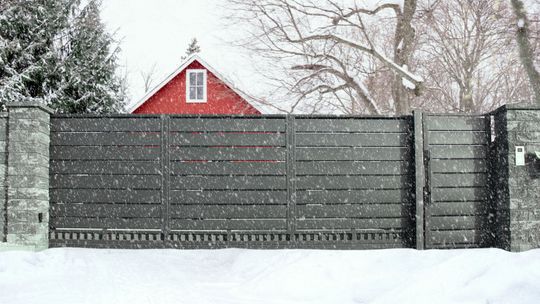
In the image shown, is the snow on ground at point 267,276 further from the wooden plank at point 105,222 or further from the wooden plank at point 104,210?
the wooden plank at point 104,210

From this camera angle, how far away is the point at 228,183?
7258 millimetres

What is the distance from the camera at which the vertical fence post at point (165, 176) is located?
7199 millimetres

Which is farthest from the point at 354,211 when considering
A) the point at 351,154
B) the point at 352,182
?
the point at 351,154

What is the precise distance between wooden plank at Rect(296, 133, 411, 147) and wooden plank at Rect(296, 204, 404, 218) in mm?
839

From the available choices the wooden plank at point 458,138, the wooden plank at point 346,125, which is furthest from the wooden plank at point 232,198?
the wooden plank at point 458,138

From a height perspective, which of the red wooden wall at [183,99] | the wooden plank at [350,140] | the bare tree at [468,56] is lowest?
the wooden plank at [350,140]

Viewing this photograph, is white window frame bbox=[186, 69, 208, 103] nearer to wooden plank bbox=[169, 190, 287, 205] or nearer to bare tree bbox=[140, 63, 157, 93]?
wooden plank bbox=[169, 190, 287, 205]

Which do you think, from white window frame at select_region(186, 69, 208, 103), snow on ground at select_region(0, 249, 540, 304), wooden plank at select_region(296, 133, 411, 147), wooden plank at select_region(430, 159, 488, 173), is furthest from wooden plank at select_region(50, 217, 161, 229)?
white window frame at select_region(186, 69, 208, 103)

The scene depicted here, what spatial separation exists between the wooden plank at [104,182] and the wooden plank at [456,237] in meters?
3.84

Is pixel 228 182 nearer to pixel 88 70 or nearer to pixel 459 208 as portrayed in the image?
pixel 459 208

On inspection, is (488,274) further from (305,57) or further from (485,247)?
(305,57)

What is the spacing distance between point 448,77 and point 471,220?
17008 millimetres

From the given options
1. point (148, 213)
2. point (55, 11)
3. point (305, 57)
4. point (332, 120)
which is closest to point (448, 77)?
point (305, 57)

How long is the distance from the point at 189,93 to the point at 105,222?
11390mm
